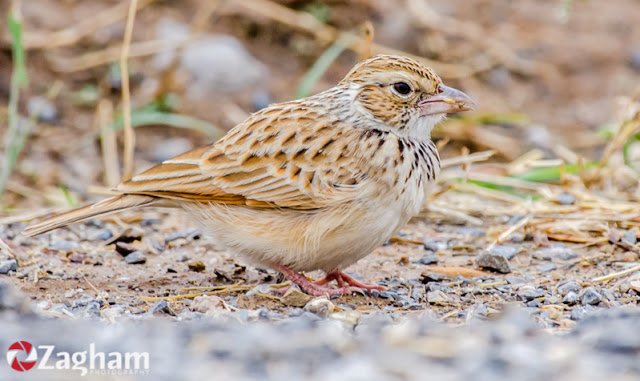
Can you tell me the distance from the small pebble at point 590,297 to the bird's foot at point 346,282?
3.29 feet

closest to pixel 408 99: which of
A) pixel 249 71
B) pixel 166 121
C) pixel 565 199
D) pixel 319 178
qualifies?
pixel 319 178

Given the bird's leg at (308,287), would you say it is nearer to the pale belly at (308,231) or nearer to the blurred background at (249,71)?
the pale belly at (308,231)

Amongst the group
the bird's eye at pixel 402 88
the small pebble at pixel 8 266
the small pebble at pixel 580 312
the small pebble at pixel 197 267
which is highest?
the bird's eye at pixel 402 88

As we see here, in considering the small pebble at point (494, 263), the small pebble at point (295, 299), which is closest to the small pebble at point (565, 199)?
the small pebble at point (494, 263)

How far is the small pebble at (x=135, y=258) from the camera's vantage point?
6525mm

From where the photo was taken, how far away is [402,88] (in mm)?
5863

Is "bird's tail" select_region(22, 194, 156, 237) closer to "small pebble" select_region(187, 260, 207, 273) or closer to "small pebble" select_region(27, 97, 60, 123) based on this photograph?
"small pebble" select_region(187, 260, 207, 273)

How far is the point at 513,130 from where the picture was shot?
1057 cm

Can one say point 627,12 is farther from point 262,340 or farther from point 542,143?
point 262,340

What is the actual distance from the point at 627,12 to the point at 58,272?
26.8 feet

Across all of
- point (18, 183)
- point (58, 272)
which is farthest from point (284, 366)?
point (18, 183)

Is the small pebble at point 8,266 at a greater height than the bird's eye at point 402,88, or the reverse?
the bird's eye at point 402,88

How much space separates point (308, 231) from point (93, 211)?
3.89 feet

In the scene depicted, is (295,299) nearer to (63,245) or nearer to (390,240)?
(390,240)
